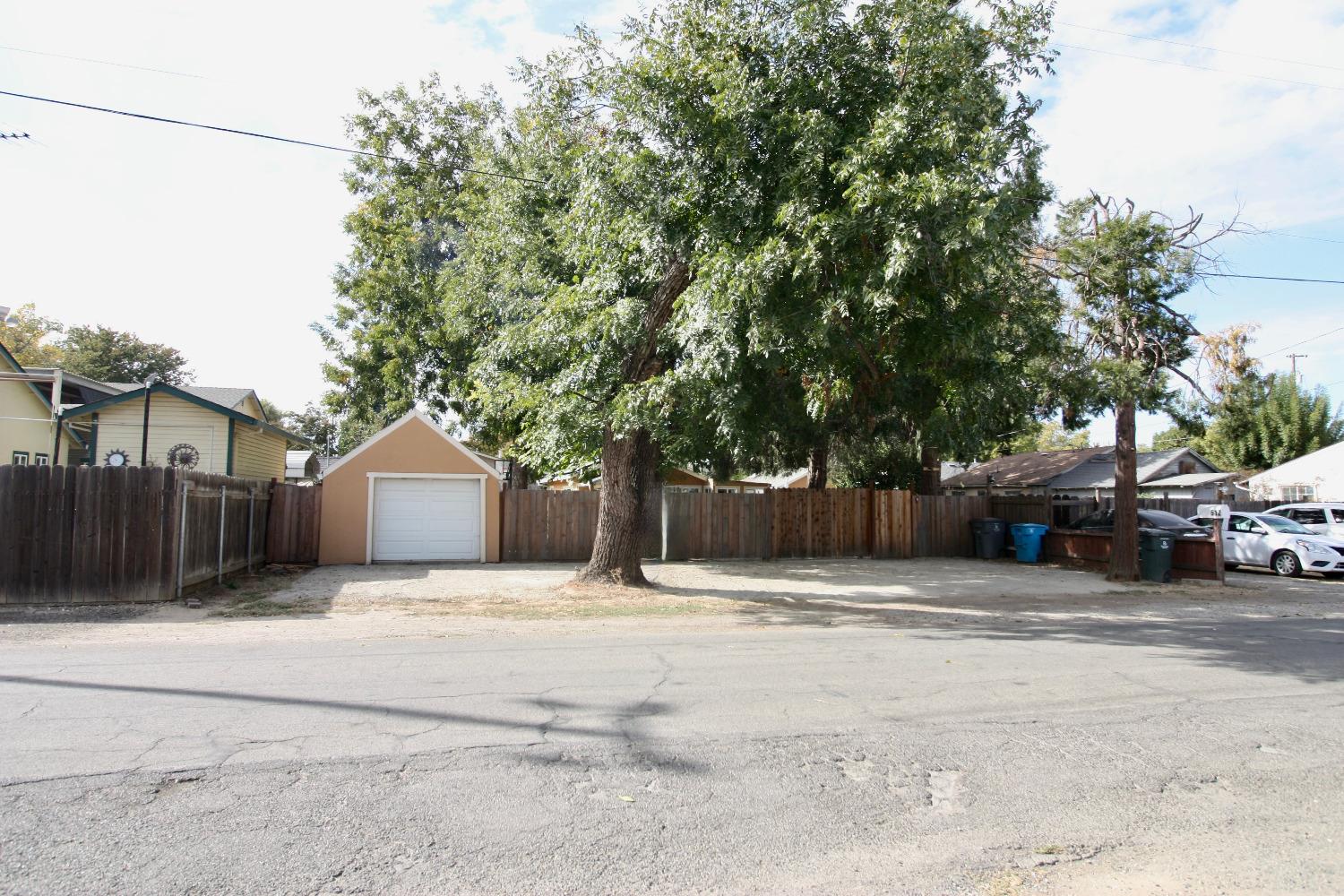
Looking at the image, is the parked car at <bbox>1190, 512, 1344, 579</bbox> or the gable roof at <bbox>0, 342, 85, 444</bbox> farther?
the gable roof at <bbox>0, 342, 85, 444</bbox>

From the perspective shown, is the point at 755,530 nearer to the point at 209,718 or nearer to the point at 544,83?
the point at 544,83

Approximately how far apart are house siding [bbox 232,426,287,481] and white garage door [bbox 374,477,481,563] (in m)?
3.72

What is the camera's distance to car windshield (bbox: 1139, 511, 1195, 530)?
19.3 m

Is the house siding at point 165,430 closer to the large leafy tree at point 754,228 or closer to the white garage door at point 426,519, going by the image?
the white garage door at point 426,519

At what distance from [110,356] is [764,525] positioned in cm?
4225

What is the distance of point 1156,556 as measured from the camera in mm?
17234

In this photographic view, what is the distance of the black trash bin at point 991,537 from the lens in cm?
2205

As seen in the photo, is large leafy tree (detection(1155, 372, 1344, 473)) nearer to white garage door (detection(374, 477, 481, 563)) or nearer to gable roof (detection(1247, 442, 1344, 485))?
gable roof (detection(1247, 442, 1344, 485))

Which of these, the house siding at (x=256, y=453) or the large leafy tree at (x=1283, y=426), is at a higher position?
the large leafy tree at (x=1283, y=426)

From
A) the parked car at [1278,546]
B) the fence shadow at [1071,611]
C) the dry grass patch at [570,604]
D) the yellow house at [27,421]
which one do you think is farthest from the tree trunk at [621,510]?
the yellow house at [27,421]

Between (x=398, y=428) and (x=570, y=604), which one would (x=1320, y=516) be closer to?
(x=570, y=604)

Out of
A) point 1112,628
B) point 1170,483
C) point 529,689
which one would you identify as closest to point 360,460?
point 529,689

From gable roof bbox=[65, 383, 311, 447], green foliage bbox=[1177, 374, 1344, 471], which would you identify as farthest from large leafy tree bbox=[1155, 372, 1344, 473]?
gable roof bbox=[65, 383, 311, 447]

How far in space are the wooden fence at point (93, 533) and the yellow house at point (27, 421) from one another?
39.1ft
